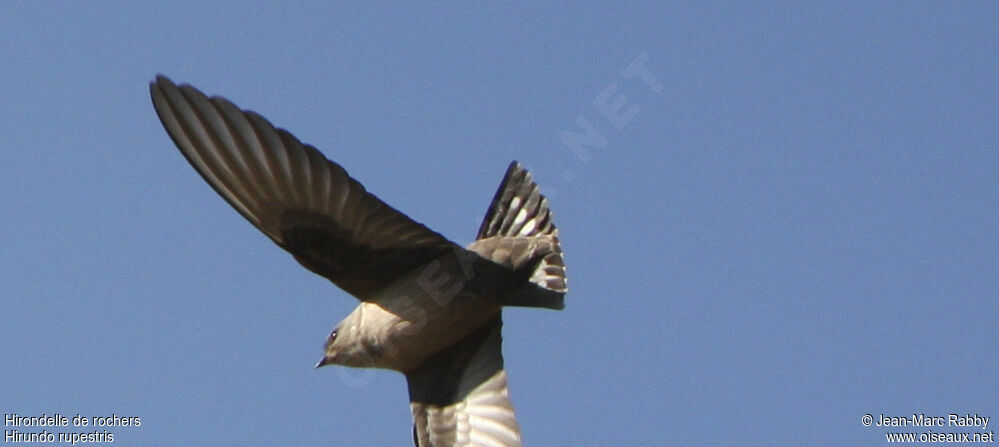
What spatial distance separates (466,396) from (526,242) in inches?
34.6

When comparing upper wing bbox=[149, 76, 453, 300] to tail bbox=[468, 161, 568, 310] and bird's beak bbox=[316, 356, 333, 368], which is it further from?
bird's beak bbox=[316, 356, 333, 368]

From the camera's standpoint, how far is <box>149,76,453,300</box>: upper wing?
672 centimetres

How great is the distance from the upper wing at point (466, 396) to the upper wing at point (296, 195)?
0.59 metres

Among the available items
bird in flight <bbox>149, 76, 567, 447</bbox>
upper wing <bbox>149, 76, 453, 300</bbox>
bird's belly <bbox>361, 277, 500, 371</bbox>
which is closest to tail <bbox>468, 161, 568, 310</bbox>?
bird in flight <bbox>149, 76, 567, 447</bbox>

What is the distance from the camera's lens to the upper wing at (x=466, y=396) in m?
7.55

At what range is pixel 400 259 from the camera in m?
7.12

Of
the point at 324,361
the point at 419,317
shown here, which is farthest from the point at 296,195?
the point at 324,361

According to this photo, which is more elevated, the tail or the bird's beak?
the tail

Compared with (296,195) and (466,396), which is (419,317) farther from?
(296,195)

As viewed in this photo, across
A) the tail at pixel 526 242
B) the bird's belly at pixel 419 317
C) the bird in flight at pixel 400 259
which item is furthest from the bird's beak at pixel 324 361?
the tail at pixel 526 242

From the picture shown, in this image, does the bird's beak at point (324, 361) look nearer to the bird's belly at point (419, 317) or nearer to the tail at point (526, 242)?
the bird's belly at point (419, 317)

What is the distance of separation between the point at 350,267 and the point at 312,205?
36cm

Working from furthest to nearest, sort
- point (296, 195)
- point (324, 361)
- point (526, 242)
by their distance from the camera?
point (324, 361), point (526, 242), point (296, 195)

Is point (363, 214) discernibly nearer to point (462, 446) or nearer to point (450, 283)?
point (450, 283)
